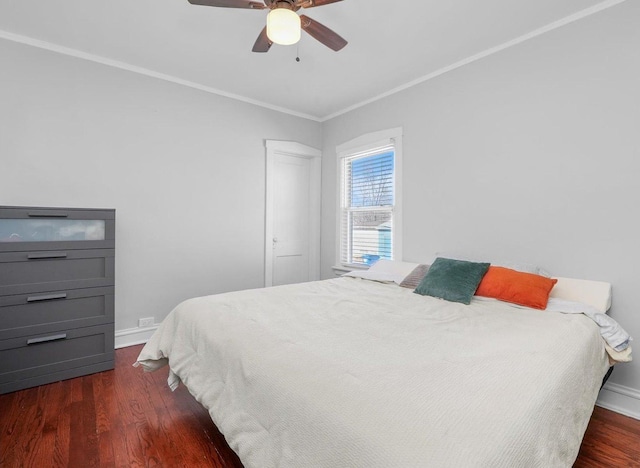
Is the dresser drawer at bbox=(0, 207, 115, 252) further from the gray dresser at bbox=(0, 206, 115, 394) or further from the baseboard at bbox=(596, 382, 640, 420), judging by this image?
the baseboard at bbox=(596, 382, 640, 420)

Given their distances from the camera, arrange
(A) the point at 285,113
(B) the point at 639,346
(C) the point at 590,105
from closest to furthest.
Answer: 1. (B) the point at 639,346
2. (C) the point at 590,105
3. (A) the point at 285,113

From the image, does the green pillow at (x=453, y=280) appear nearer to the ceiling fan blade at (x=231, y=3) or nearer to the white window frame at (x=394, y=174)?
the white window frame at (x=394, y=174)

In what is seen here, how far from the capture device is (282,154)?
4.15 meters

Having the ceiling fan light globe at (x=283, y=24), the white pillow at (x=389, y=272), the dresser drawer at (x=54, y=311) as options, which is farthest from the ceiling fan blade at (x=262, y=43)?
the dresser drawer at (x=54, y=311)

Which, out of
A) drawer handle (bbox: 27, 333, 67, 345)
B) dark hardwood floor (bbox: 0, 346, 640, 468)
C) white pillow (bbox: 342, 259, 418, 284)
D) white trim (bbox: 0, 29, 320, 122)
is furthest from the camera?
white pillow (bbox: 342, 259, 418, 284)

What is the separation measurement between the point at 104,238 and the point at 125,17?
1675 millimetres

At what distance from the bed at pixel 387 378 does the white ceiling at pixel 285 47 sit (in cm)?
204

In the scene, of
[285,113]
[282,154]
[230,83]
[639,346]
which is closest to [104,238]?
[230,83]

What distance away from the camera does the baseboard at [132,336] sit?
2996mm

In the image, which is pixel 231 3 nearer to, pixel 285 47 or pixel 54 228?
pixel 285 47

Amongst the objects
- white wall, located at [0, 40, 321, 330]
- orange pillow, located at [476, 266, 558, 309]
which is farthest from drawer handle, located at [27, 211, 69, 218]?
orange pillow, located at [476, 266, 558, 309]

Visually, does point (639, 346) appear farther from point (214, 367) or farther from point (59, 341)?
point (59, 341)

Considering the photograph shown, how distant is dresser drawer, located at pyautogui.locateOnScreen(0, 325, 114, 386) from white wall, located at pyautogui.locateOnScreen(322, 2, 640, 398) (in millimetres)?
2893

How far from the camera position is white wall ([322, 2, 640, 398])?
2.07m
